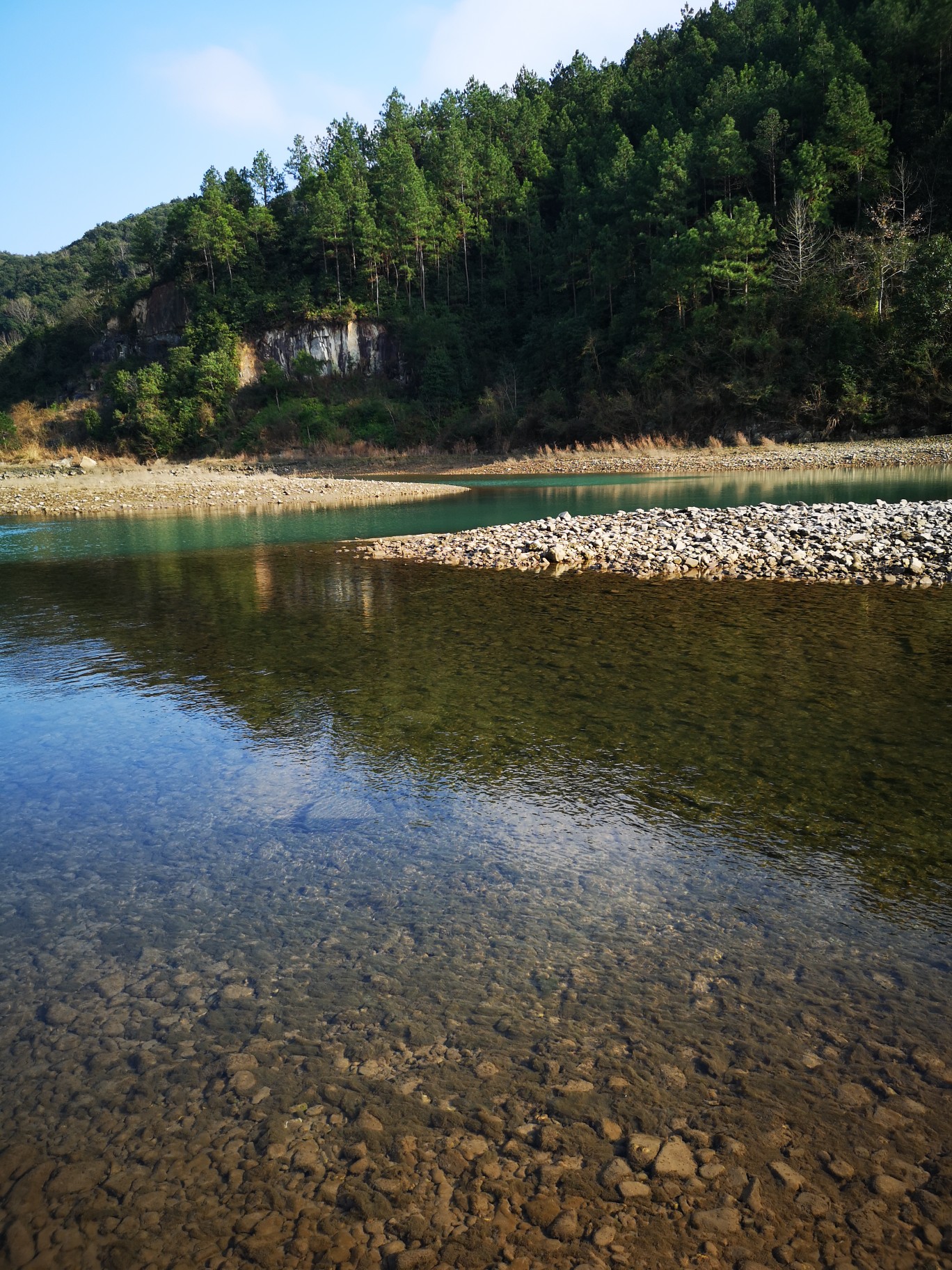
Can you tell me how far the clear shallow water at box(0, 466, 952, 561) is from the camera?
77.5 ft

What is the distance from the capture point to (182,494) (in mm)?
42250

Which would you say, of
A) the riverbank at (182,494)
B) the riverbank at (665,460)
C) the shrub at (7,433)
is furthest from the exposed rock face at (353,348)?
the riverbank at (182,494)

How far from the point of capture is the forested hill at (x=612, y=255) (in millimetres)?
53844

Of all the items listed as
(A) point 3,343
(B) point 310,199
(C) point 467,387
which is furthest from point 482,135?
(A) point 3,343

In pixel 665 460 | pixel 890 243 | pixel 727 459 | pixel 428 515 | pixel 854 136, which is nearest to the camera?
pixel 428 515

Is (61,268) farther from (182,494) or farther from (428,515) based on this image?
(428,515)

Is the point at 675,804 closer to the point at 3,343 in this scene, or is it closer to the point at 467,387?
the point at 467,387

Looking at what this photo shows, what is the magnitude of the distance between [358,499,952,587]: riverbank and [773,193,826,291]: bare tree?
140ft

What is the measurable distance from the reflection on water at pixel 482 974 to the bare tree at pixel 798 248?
183 feet

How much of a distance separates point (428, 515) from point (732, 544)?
47.4 feet

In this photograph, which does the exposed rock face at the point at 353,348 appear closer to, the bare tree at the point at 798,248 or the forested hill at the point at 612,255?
the forested hill at the point at 612,255

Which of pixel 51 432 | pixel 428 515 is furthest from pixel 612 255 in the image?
pixel 51 432

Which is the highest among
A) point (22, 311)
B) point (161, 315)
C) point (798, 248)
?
point (22, 311)

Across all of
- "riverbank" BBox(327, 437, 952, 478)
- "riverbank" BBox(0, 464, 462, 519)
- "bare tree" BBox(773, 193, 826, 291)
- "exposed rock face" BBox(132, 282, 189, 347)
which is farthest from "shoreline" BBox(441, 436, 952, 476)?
"exposed rock face" BBox(132, 282, 189, 347)
